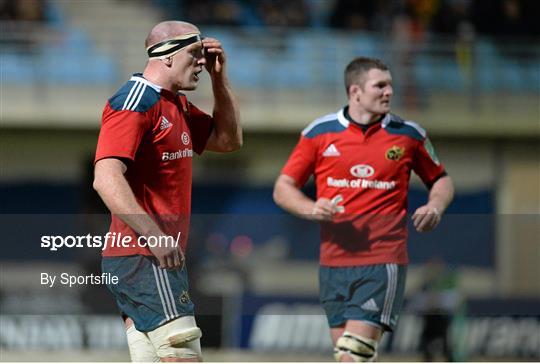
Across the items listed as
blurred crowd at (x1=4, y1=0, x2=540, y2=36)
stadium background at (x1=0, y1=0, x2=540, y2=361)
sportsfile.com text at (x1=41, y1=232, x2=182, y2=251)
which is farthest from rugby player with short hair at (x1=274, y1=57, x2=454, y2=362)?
blurred crowd at (x1=4, y1=0, x2=540, y2=36)

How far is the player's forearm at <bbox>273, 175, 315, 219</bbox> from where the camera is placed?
6824 millimetres

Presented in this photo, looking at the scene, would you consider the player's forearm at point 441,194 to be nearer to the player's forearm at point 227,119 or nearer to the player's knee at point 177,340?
the player's forearm at point 227,119

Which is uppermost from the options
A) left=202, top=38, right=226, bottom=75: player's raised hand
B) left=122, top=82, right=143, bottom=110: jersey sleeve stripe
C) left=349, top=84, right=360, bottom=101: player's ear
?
left=202, top=38, right=226, bottom=75: player's raised hand

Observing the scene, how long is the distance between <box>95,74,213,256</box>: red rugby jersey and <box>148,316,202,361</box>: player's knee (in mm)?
355

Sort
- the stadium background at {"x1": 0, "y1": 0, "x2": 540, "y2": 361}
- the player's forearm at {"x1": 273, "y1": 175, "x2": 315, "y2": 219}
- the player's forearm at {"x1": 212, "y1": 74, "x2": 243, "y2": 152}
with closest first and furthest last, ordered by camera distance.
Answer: the player's forearm at {"x1": 212, "y1": 74, "x2": 243, "y2": 152} → the player's forearm at {"x1": 273, "y1": 175, "x2": 315, "y2": 219} → the stadium background at {"x1": 0, "y1": 0, "x2": 540, "y2": 361}

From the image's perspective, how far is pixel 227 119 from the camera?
5.86m

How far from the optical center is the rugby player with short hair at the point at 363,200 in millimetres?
6656

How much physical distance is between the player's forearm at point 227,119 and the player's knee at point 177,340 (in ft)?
3.31

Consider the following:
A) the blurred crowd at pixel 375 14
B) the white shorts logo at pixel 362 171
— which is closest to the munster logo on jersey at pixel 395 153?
the white shorts logo at pixel 362 171

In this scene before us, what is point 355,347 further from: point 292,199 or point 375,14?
A: point 375,14

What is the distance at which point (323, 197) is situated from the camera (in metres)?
7.04

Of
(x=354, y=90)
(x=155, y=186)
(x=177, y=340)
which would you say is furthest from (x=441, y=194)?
(x=177, y=340)

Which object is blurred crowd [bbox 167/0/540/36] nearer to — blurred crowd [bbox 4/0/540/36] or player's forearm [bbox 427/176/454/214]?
blurred crowd [bbox 4/0/540/36]

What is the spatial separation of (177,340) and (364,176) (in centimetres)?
210
